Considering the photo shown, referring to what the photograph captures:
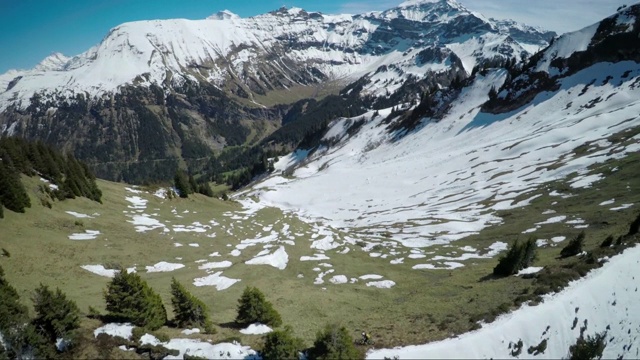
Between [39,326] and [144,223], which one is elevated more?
[39,326]

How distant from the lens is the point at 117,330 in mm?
21344

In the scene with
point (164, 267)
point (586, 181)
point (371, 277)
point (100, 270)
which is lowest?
point (371, 277)

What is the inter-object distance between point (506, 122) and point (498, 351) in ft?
455

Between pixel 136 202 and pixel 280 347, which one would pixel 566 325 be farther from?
pixel 136 202

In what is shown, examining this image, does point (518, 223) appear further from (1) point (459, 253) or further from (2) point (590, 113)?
(2) point (590, 113)

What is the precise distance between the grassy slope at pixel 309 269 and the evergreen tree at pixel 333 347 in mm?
3903

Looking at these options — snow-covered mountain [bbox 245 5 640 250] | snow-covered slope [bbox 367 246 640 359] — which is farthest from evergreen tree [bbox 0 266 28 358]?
snow-covered mountain [bbox 245 5 640 250]

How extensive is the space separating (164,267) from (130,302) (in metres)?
19.5

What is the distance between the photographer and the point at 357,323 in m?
26.3

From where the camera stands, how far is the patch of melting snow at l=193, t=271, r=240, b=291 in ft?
120

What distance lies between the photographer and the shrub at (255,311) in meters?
25.1

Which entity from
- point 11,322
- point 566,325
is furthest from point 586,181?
point 11,322

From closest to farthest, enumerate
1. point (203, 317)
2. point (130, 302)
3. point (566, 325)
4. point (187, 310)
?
1. point (130, 302)
2. point (566, 325)
3. point (187, 310)
4. point (203, 317)

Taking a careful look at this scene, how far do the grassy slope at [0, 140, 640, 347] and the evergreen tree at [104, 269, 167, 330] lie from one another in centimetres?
170
